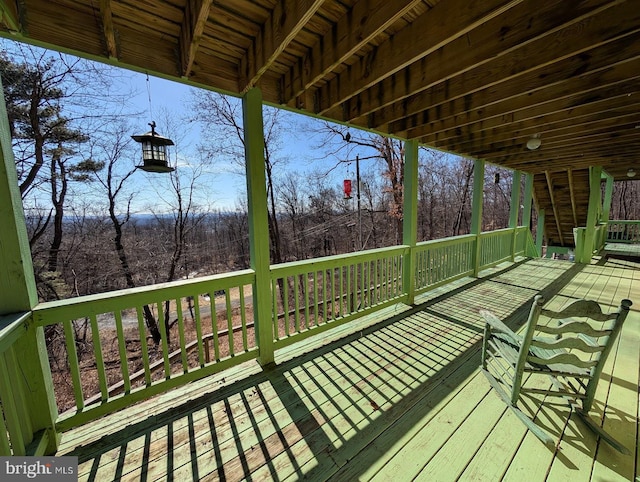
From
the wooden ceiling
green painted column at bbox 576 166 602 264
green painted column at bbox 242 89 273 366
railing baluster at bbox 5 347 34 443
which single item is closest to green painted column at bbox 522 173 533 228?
green painted column at bbox 576 166 602 264

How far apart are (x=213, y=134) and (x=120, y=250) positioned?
4.98 meters

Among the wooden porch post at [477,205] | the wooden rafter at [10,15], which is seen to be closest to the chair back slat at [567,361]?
the wooden rafter at [10,15]

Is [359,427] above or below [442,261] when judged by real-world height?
below

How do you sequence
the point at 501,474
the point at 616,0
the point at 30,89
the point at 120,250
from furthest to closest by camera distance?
the point at 120,250 < the point at 30,89 < the point at 501,474 < the point at 616,0

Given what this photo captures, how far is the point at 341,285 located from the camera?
306 centimetres

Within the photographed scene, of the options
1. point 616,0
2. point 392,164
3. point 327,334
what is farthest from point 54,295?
point 392,164

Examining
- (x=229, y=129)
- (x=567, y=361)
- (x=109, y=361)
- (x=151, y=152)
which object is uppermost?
(x=229, y=129)

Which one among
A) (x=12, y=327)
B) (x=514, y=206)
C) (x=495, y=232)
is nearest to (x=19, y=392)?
(x=12, y=327)

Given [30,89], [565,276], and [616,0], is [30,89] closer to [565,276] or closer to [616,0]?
[616,0]

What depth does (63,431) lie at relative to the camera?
1638mm

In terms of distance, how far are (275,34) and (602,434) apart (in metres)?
3.25

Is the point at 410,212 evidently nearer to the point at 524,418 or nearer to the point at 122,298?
the point at 524,418

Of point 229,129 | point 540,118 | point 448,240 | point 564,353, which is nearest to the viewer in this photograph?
point 564,353

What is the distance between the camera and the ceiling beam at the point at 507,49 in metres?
1.49
